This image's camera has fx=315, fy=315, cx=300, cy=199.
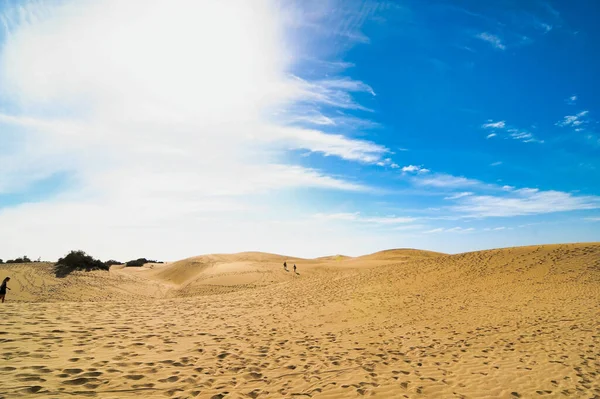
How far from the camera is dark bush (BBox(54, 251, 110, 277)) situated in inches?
1154

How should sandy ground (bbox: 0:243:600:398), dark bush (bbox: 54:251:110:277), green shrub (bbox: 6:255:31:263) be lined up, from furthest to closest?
green shrub (bbox: 6:255:31:263) → dark bush (bbox: 54:251:110:277) → sandy ground (bbox: 0:243:600:398)

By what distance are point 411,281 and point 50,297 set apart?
1000 inches

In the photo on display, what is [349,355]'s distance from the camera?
30.6ft

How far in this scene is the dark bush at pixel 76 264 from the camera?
96.2ft

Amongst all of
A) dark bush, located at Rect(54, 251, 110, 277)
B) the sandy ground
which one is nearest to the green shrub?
dark bush, located at Rect(54, 251, 110, 277)

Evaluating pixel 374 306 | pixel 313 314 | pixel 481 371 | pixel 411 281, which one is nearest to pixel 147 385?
pixel 481 371

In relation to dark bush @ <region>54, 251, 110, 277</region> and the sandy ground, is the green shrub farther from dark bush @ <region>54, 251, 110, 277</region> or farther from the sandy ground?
the sandy ground

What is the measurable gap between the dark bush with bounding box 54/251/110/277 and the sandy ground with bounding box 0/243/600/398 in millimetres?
7996

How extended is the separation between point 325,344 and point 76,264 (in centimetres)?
3116

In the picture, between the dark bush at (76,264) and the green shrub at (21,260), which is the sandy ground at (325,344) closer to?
the dark bush at (76,264)

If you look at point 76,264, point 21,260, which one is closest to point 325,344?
point 76,264

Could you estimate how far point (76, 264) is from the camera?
31328 millimetres

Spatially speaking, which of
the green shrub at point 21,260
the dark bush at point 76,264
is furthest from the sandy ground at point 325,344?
the green shrub at point 21,260

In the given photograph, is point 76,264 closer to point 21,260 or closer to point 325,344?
point 21,260
